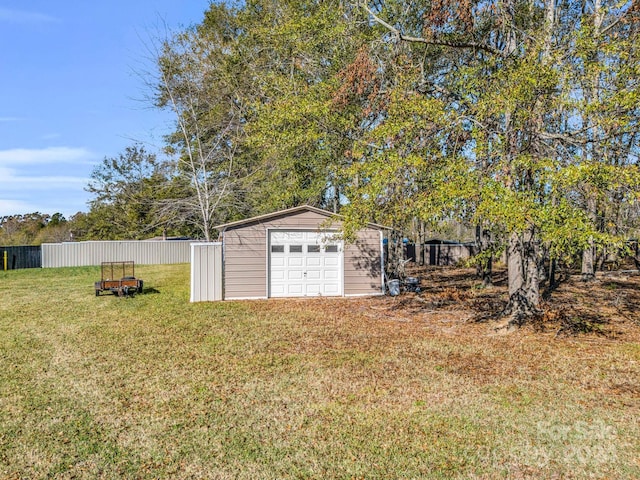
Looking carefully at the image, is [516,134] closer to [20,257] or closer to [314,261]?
[314,261]

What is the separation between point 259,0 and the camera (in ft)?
57.3

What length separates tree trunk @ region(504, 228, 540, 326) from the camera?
334 inches

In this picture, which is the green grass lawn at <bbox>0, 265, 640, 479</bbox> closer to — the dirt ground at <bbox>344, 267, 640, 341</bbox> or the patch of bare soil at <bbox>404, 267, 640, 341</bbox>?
the dirt ground at <bbox>344, 267, 640, 341</bbox>

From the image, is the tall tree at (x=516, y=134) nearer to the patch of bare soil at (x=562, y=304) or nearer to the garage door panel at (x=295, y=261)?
the patch of bare soil at (x=562, y=304)

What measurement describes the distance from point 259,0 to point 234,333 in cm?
1491

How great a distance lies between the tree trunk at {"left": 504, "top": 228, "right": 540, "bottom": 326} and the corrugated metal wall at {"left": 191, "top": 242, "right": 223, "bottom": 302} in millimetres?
7271

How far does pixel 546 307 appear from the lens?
31.5 feet

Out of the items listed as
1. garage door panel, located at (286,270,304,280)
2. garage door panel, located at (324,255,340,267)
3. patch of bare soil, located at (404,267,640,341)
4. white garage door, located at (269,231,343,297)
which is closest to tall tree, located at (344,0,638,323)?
patch of bare soil, located at (404,267,640,341)

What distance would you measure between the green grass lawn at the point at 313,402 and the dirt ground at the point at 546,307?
0.45 metres

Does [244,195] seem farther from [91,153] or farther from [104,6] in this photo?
[91,153]

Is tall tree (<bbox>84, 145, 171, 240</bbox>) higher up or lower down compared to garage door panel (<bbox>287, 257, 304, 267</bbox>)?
higher up

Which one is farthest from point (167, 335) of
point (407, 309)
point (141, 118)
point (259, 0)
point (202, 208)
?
point (259, 0)

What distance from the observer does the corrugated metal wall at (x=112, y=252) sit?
78.5ft

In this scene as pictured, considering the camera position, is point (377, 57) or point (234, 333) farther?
point (377, 57)
